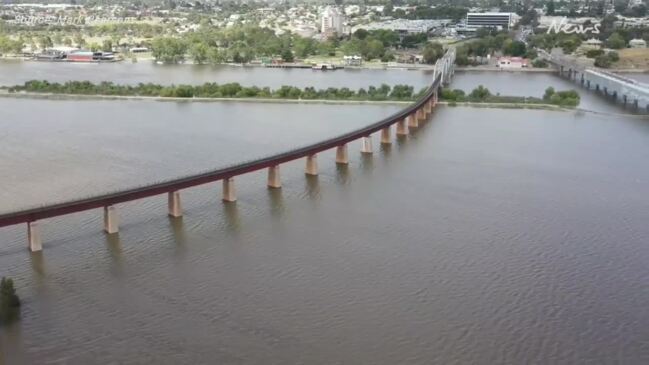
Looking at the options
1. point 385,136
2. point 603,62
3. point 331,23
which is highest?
point 331,23

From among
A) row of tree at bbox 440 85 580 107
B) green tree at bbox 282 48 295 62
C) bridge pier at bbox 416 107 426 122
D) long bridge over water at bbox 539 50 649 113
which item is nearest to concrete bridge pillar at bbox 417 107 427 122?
bridge pier at bbox 416 107 426 122

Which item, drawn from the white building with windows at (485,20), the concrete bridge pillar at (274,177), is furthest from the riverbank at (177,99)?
the white building with windows at (485,20)

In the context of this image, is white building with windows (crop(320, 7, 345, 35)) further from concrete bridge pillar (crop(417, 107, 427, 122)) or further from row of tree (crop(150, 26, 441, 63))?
concrete bridge pillar (crop(417, 107, 427, 122))

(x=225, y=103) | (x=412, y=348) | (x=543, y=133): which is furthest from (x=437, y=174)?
(x=225, y=103)

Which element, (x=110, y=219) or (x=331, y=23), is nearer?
(x=110, y=219)

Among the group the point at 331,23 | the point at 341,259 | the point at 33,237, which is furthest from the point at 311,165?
the point at 331,23

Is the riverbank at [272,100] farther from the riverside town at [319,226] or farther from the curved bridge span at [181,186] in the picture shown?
the curved bridge span at [181,186]

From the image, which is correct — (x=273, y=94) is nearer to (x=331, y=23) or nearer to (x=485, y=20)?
(x=331, y=23)
